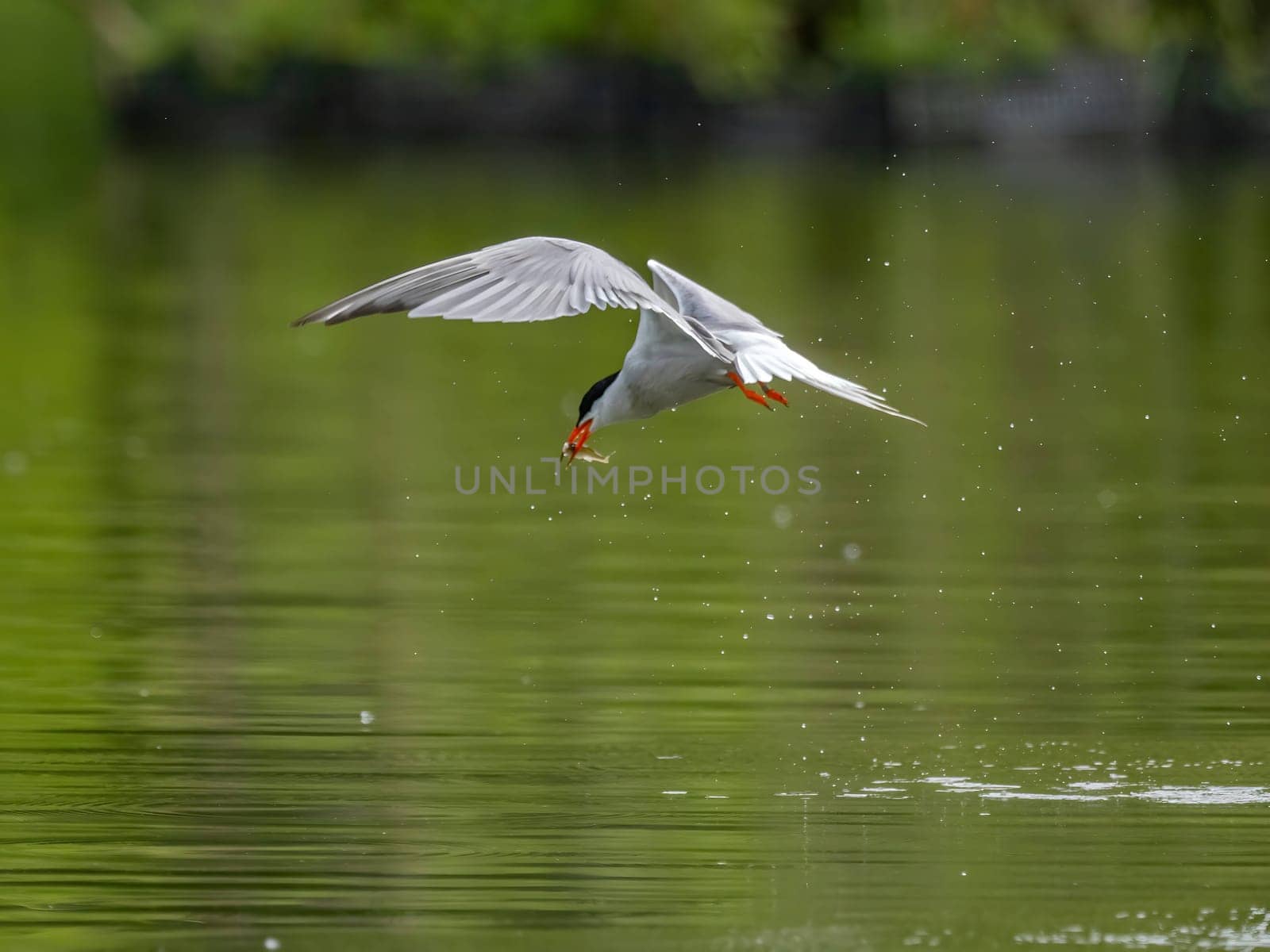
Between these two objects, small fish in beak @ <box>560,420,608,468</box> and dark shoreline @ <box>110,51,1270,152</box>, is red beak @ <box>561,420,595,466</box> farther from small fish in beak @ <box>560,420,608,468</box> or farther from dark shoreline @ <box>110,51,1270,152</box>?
dark shoreline @ <box>110,51,1270,152</box>

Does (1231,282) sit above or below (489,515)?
above

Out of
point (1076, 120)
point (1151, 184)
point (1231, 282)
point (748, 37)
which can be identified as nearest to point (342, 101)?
point (748, 37)

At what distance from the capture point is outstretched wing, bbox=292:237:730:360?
7.44 m

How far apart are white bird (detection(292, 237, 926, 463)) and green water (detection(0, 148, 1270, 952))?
1098mm

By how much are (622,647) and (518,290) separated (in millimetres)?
2694

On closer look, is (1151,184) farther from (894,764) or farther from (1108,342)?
(894,764)

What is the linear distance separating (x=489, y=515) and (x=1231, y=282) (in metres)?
16.0

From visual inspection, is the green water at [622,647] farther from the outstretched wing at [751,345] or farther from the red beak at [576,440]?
the outstretched wing at [751,345]

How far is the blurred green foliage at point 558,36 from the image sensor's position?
2194 inches

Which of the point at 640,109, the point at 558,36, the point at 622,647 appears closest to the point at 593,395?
the point at 622,647

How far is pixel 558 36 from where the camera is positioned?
59.2 m

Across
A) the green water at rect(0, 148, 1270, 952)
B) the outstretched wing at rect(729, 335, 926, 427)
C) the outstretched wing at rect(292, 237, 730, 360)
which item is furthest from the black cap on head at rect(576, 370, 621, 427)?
the green water at rect(0, 148, 1270, 952)

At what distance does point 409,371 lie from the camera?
66.2 ft

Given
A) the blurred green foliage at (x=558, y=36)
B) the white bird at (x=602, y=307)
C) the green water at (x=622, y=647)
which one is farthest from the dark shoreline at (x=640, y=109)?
the white bird at (x=602, y=307)
